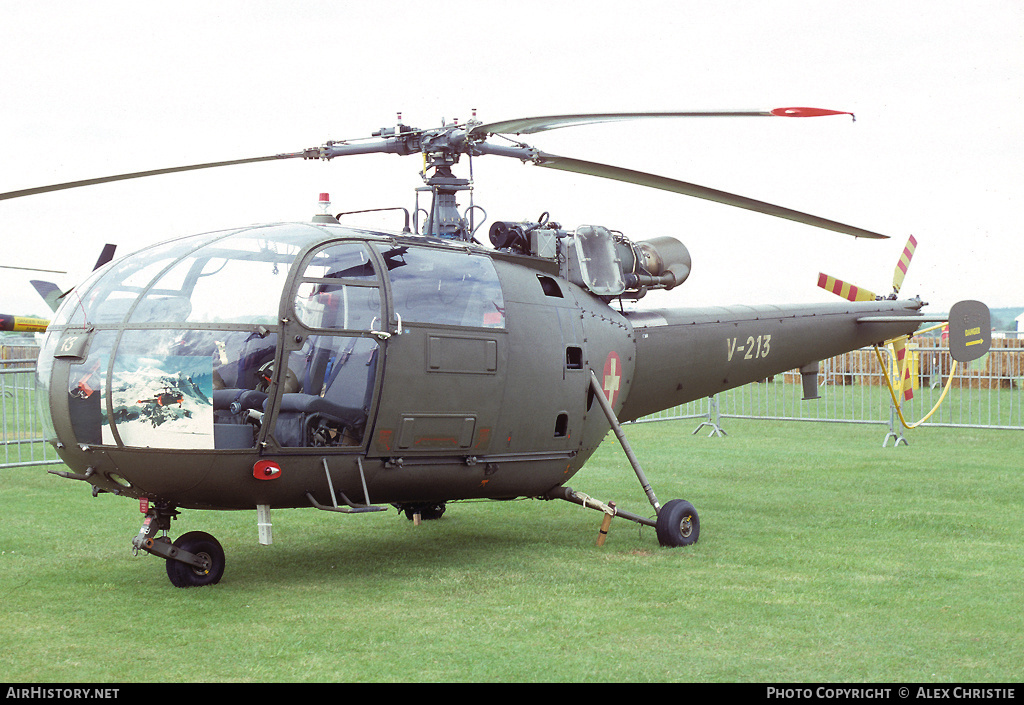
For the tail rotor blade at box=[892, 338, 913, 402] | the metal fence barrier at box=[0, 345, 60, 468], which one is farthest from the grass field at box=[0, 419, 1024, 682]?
the tail rotor blade at box=[892, 338, 913, 402]

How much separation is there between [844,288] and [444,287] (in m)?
6.95

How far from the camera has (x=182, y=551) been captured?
22.6 ft

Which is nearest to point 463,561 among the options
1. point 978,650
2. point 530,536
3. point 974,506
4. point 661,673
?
point 530,536

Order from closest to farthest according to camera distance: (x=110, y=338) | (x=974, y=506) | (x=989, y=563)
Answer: (x=110, y=338) → (x=989, y=563) → (x=974, y=506)

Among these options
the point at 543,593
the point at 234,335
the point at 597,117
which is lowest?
the point at 543,593

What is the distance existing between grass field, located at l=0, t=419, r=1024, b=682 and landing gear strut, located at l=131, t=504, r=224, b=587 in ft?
0.41

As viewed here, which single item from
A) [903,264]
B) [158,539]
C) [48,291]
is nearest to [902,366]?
[903,264]

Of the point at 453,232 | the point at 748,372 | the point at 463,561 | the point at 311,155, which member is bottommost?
the point at 463,561

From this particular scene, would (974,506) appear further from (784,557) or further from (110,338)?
(110,338)

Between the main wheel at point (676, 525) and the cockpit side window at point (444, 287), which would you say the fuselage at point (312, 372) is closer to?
the cockpit side window at point (444, 287)

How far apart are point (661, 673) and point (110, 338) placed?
13.2ft

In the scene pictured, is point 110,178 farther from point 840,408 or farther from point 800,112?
point 840,408

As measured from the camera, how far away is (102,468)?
21.5 feet
